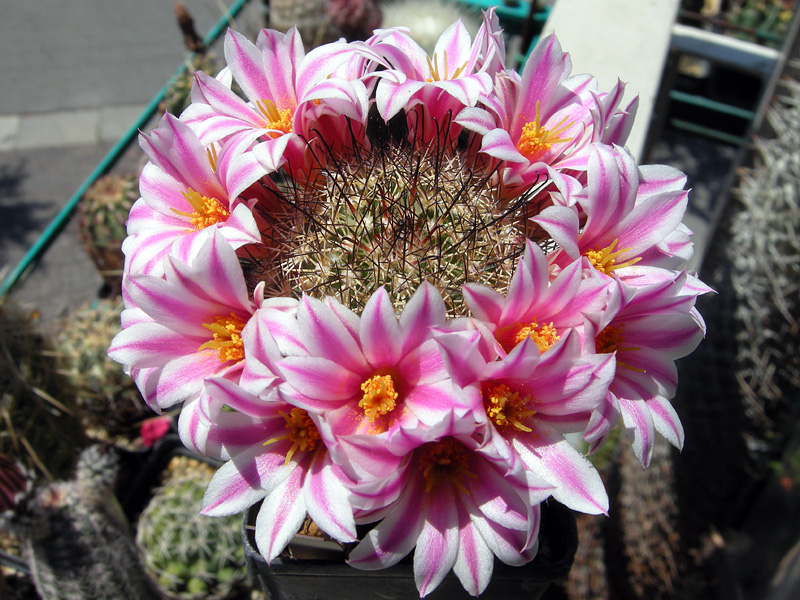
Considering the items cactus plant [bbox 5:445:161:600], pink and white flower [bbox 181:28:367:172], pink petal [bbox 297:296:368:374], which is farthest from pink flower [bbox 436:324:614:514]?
cactus plant [bbox 5:445:161:600]

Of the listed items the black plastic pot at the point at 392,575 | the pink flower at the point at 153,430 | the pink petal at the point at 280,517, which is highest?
the pink petal at the point at 280,517

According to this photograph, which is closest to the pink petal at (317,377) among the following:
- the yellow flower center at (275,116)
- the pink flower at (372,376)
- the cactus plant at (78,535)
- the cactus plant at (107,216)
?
the pink flower at (372,376)

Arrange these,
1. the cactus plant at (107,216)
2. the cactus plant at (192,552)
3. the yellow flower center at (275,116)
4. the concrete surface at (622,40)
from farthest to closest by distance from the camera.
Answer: the cactus plant at (107,216)
the concrete surface at (622,40)
the cactus plant at (192,552)
the yellow flower center at (275,116)

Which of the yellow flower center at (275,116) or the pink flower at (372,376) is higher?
the yellow flower center at (275,116)

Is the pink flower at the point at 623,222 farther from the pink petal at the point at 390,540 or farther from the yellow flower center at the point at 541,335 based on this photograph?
the pink petal at the point at 390,540

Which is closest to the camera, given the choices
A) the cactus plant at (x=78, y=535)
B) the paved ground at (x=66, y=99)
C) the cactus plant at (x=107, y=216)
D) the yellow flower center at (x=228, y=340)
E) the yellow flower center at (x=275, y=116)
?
the yellow flower center at (x=228, y=340)

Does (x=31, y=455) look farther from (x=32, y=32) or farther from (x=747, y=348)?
(x=32, y=32)

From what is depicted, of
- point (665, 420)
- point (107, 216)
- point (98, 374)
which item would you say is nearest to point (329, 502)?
point (665, 420)
